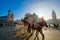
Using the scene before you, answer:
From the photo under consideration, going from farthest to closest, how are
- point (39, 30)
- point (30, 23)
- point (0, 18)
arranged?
point (0, 18) → point (30, 23) → point (39, 30)

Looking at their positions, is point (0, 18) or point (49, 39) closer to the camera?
point (49, 39)

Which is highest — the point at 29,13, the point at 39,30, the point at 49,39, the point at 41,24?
the point at 29,13

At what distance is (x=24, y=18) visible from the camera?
7.52m

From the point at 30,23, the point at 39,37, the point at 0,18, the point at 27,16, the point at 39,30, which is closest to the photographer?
the point at 39,30

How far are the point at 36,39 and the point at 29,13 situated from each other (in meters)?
3.35

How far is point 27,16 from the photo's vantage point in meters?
7.43

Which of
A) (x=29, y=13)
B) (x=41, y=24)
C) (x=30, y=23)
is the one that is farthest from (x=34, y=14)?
(x=41, y=24)

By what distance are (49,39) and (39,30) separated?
73 centimetres

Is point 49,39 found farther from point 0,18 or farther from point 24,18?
point 0,18

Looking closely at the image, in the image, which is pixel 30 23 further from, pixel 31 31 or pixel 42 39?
pixel 42 39

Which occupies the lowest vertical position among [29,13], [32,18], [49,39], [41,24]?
[49,39]

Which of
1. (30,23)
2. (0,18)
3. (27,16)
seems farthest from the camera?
(0,18)

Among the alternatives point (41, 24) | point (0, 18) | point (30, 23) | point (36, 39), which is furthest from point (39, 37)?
point (0, 18)

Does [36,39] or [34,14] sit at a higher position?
[34,14]
